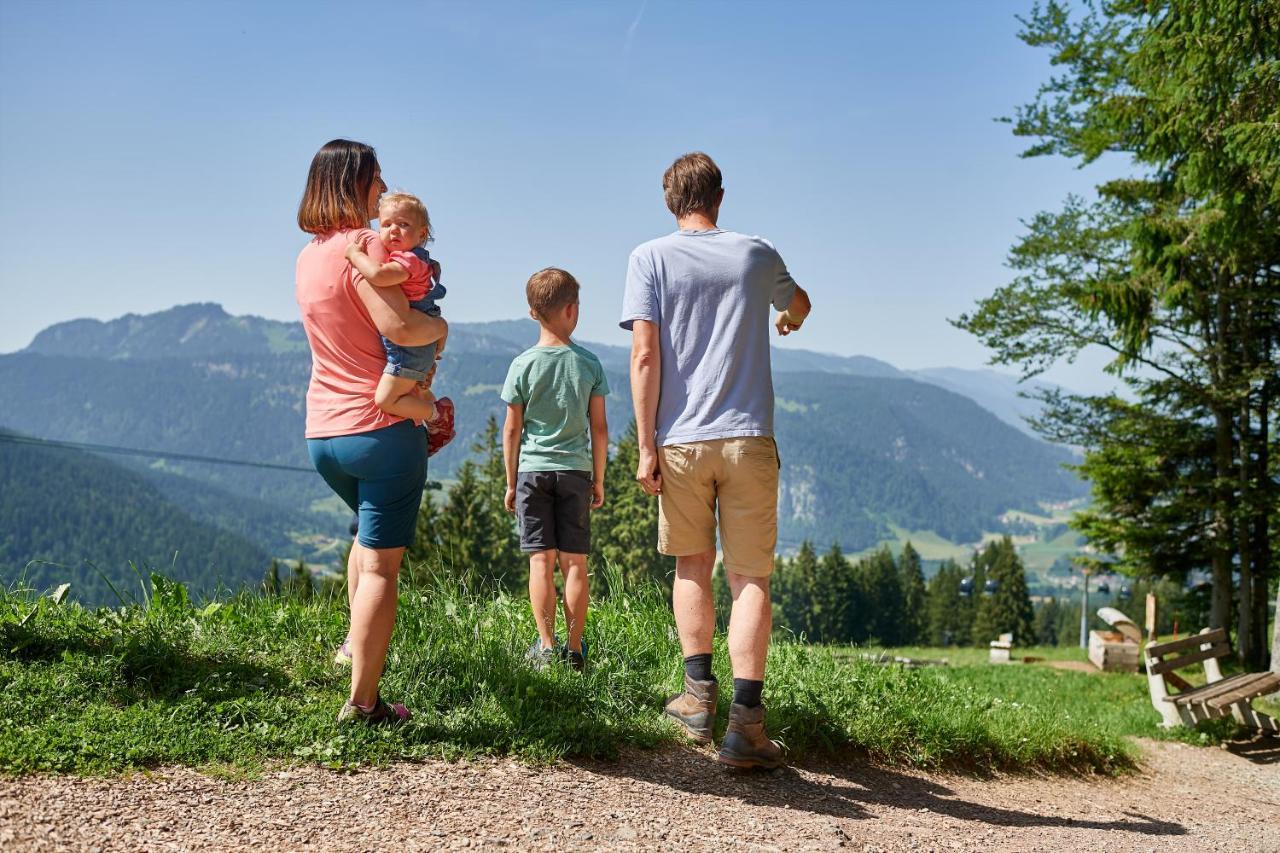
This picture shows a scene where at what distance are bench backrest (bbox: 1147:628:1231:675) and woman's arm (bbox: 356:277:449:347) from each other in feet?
24.5

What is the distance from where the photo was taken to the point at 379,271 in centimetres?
349

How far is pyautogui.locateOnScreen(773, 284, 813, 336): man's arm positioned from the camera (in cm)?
426

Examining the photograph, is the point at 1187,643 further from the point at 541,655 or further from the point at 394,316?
the point at 394,316

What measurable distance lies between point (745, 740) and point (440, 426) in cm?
163

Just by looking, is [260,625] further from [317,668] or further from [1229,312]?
[1229,312]

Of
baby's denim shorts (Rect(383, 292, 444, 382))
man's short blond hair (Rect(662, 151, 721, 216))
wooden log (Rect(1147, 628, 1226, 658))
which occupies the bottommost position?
wooden log (Rect(1147, 628, 1226, 658))

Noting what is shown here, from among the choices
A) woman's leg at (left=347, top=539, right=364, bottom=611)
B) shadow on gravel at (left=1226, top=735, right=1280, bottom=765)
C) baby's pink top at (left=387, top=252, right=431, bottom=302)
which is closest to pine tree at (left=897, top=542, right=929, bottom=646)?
shadow on gravel at (left=1226, top=735, right=1280, bottom=765)

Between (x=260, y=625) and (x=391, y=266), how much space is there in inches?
86.4

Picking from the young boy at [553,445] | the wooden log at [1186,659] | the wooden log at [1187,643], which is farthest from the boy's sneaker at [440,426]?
the wooden log at [1186,659]

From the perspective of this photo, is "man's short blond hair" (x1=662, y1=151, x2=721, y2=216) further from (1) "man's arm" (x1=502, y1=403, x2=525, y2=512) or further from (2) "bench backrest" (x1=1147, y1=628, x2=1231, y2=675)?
(2) "bench backrest" (x1=1147, y1=628, x2=1231, y2=675)

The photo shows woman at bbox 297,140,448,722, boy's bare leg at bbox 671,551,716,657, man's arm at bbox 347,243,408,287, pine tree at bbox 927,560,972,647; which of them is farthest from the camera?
pine tree at bbox 927,560,972,647

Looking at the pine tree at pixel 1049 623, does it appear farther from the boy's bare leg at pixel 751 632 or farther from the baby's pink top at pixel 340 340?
the baby's pink top at pixel 340 340

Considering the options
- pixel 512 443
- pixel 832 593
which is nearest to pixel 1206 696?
pixel 512 443

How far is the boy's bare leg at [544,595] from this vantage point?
16.0 ft
